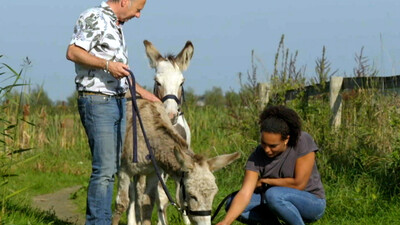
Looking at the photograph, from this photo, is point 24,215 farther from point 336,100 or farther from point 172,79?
point 336,100

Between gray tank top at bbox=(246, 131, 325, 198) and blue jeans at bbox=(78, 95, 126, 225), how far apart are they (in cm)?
128

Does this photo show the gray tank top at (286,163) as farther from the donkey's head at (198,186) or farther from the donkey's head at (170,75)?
the donkey's head at (170,75)

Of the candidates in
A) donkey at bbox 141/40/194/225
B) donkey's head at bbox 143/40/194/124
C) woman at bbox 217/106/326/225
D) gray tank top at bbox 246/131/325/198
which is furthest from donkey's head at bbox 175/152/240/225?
donkey's head at bbox 143/40/194/124

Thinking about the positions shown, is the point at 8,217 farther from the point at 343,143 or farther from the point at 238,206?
the point at 343,143

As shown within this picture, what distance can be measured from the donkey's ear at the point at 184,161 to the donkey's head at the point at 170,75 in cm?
185

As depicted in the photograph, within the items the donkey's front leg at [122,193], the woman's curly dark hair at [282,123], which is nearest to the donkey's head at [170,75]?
the donkey's front leg at [122,193]

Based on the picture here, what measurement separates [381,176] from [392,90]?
1.32 meters

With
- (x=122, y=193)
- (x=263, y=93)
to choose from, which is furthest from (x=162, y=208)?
(x=263, y=93)

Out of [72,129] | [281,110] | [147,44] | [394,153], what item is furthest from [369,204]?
[72,129]

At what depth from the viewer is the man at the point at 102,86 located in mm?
6531

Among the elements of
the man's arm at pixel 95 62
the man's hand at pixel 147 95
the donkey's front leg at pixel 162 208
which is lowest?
the donkey's front leg at pixel 162 208

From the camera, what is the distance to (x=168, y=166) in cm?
748

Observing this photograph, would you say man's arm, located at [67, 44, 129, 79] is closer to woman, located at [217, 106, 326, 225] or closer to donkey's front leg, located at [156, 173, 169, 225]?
A: woman, located at [217, 106, 326, 225]

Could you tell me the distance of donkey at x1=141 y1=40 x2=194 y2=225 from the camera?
890 centimetres
